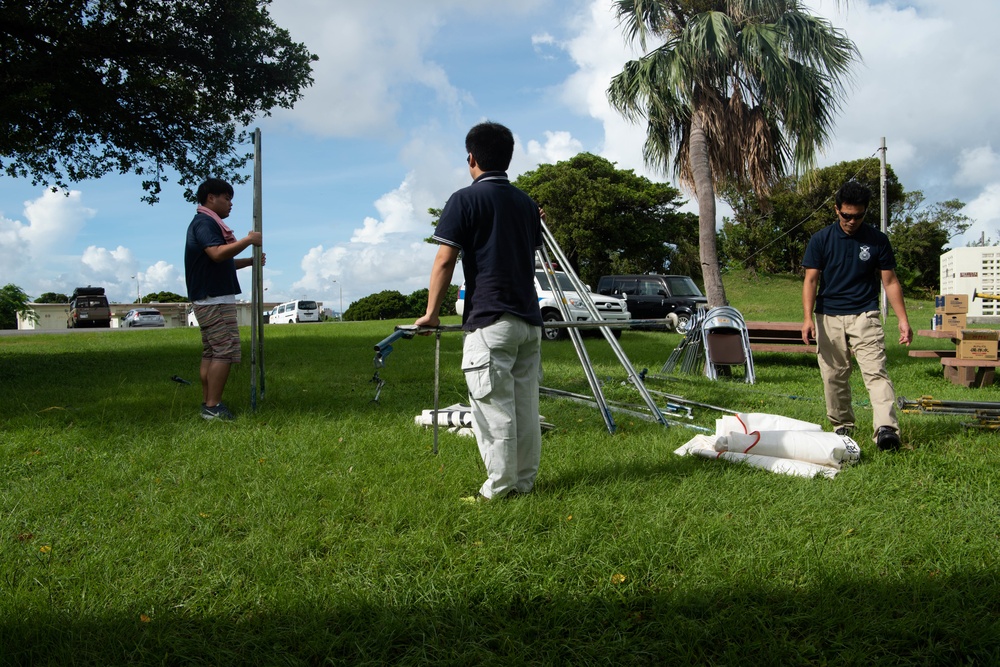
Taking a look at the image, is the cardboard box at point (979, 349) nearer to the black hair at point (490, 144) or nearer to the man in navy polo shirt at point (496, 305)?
the man in navy polo shirt at point (496, 305)

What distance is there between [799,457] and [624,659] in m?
2.41

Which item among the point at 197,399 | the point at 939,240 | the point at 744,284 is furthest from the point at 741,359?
the point at 939,240

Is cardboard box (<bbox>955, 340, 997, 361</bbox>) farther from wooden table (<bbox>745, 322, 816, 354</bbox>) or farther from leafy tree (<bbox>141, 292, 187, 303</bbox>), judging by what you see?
leafy tree (<bbox>141, 292, 187, 303</bbox>)

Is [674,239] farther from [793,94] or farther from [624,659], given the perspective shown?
[624,659]

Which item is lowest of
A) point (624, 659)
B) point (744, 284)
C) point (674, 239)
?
point (624, 659)

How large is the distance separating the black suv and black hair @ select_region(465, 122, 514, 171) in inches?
671

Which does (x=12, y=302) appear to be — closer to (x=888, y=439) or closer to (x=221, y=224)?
(x=221, y=224)

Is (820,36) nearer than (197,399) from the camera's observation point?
No

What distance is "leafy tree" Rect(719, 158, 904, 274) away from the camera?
3791 centimetres

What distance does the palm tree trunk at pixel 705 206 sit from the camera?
44.7ft

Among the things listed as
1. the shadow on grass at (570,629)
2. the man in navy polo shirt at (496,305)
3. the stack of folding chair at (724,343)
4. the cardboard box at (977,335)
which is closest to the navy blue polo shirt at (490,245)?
the man in navy polo shirt at (496,305)

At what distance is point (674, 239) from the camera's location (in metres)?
35.9

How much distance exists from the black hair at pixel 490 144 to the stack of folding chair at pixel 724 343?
6327mm

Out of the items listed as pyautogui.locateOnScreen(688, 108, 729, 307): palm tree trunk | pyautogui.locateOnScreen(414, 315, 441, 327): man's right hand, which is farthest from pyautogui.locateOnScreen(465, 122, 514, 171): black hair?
pyautogui.locateOnScreen(688, 108, 729, 307): palm tree trunk
